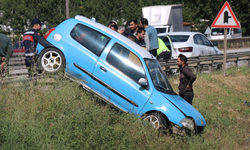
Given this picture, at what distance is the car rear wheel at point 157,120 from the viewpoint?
7426 millimetres

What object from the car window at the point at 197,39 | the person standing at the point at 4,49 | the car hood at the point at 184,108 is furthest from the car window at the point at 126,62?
the car window at the point at 197,39

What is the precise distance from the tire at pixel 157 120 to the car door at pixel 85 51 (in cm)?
147

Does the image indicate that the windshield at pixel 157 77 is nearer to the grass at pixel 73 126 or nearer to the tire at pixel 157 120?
the tire at pixel 157 120

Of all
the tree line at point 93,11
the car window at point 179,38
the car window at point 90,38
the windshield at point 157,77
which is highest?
the car window at point 90,38

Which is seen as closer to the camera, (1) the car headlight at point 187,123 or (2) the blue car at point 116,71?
(1) the car headlight at point 187,123

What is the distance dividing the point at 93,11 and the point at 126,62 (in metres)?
39.0

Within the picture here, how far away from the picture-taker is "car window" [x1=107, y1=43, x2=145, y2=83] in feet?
26.0

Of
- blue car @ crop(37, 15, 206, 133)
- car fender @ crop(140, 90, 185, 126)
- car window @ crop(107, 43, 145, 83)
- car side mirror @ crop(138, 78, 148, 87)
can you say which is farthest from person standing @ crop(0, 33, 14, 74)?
car fender @ crop(140, 90, 185, 126)

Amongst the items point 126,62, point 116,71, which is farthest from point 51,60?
point 126,62

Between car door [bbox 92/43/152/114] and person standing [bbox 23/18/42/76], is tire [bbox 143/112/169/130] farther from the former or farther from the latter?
person standing [bbox 23/18/42/76]

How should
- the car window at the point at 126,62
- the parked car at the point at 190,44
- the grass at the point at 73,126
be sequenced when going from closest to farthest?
the grass at the point at 73,126
the car window at the point at 126,62
the parked car at the point at 190,44

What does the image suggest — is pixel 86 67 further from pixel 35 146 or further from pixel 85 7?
pixel 85 7

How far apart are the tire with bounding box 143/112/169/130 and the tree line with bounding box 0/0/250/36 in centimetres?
3528

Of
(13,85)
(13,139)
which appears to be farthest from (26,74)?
(13,139)
